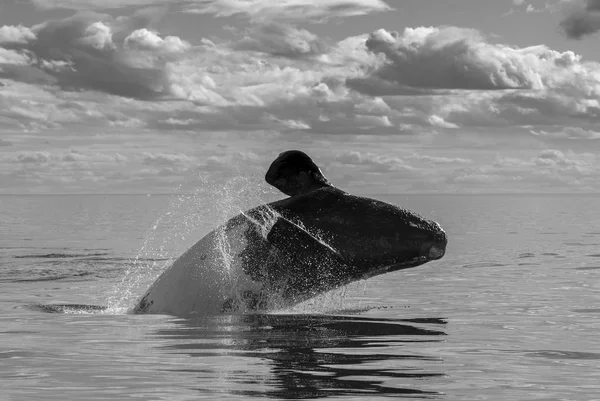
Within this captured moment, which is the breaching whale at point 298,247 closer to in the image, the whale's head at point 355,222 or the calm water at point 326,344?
the whale's head at point 355,222

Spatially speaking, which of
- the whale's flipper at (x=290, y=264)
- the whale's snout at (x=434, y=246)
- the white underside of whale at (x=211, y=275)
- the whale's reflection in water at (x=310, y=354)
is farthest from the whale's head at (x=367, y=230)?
the whale's reflection in water at (x=310, y=354)

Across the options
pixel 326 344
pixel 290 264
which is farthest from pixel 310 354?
pixel 290 264

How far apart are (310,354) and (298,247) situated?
2.31 m

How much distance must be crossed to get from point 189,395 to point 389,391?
1.70m

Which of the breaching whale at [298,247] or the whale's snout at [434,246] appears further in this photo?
the breaching whale at [298,247]

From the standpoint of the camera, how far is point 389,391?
902 centimetres

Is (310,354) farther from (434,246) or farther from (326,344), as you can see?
(434,246)

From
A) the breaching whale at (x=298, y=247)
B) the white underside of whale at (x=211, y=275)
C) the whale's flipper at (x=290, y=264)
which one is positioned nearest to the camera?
the breaching whale at (x=298, y=247)

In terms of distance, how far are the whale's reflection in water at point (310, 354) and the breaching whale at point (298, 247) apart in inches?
15.9

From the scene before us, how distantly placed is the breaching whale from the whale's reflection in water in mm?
405

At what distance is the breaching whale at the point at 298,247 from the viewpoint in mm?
12805

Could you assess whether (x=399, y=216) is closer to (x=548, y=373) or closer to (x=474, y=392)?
(x=548, y=373)

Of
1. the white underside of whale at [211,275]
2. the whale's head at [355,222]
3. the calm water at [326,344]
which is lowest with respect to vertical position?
the calm water at [326,344]

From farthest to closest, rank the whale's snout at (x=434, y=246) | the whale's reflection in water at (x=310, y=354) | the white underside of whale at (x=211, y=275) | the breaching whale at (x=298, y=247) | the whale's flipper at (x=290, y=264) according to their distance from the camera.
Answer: the white underside of whale at (x=211, y=275) < the whale's flipper at (x=290, y=264) < the breaching whale at (x=298, y=247) < the whale's snout at (x=434, y=246) < the whale's reflection in water at (x=310, y=354)
